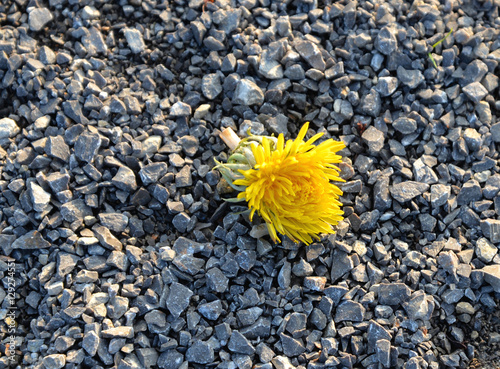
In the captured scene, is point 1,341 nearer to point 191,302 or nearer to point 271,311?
point 191,302

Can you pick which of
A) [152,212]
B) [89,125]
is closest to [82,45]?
[89,125]

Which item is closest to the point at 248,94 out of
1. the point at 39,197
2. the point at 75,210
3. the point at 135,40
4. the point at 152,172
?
the point at 152,172

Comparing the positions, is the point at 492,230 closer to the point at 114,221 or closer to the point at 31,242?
the point at 114,221

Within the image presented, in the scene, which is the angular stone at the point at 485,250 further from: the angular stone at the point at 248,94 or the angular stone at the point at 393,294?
the angular stone at the point at 248,94

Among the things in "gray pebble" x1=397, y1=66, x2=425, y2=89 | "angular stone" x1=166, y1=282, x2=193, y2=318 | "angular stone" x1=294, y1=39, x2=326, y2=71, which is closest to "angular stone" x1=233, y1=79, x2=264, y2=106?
"angular stone" x1=294, y1=39, x2=326, y2=71

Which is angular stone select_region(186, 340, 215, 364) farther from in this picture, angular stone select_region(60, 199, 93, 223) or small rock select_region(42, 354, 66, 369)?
angular stone select_region(60, 199, 93, 223)

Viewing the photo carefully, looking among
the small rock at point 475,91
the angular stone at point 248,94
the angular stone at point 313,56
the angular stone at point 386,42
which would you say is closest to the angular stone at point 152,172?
the angular stone at point 248,94
